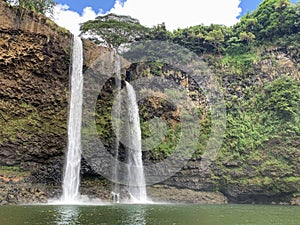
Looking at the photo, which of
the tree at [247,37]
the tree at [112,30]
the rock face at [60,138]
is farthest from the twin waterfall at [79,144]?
the tree at [247,37]

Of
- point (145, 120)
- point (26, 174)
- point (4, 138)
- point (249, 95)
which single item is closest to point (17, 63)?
point (4, 138)

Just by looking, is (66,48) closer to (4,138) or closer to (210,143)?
(4,138)

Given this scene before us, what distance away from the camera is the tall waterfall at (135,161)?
932 inches

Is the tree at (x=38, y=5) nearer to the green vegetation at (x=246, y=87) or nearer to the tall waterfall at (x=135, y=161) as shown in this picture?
the green vegetation at (x=246, y=87)

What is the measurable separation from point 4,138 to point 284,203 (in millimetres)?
19443

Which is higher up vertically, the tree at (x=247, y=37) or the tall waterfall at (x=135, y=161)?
the tree at (x=247, y=37)

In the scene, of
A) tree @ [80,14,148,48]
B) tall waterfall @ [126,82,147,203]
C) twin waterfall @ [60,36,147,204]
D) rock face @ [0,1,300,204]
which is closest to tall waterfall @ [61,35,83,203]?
twin waterfall @ [60,36,147,204]

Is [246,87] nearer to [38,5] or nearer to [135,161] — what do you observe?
[135,161]

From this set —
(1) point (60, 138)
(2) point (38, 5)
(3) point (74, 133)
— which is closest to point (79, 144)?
(3) point (74, 133)

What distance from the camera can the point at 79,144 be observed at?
21.7m

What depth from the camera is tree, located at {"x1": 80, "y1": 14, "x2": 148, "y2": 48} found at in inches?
1249

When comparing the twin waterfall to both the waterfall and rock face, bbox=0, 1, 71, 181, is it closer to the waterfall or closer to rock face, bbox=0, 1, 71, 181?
the waterfall

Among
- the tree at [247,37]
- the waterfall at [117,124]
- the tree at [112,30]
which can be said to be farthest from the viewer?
the tree at [247,37]

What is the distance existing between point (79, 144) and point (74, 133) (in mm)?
768
